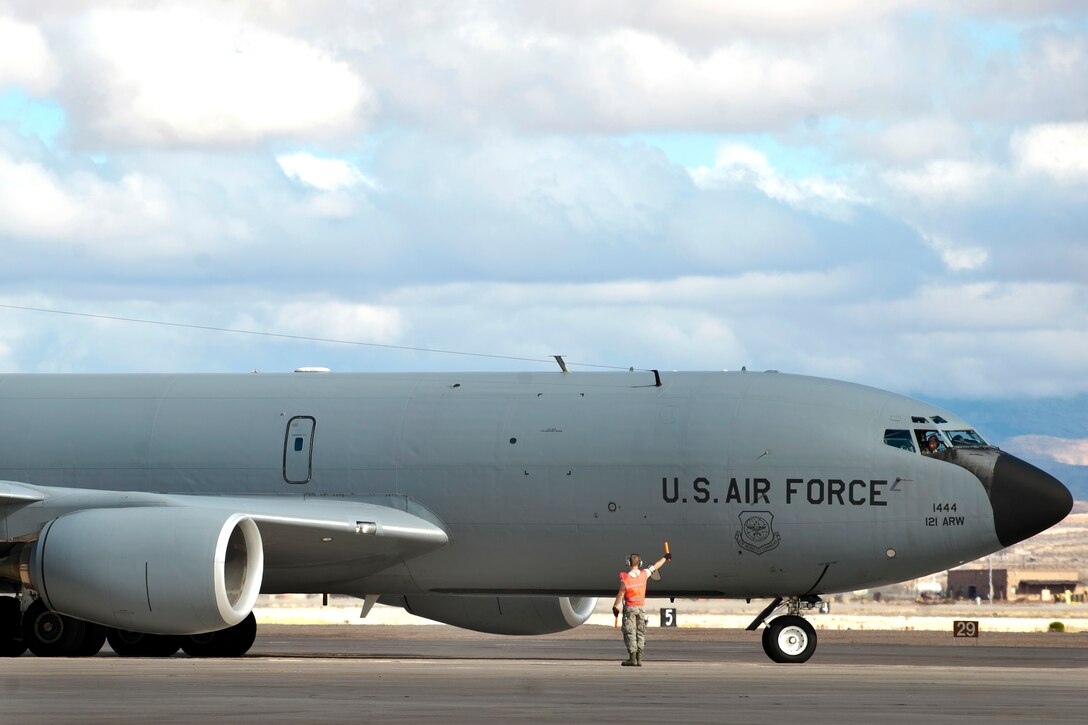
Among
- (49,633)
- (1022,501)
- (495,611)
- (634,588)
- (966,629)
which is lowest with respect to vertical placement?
(49,633)

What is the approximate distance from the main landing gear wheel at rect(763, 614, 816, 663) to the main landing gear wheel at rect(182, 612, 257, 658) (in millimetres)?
9165

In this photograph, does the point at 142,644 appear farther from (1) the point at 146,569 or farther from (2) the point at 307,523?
(1) the point at 146,569

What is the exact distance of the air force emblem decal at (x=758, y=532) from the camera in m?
28.1

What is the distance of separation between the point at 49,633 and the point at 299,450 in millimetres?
5437

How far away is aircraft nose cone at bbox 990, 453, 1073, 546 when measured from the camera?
89.3ft

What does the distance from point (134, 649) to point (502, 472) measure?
7.56 m

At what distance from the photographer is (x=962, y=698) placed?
19.7 metres

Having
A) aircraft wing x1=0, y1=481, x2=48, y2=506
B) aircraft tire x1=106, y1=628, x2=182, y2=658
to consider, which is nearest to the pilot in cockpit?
aircraft tire x1=106, y1=628, x2=182, y2=658

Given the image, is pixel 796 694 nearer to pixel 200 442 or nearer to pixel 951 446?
pixel 951 446

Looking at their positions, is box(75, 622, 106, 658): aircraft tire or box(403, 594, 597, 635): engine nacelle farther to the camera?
box(403, 594, 597, 635): engine nacelle

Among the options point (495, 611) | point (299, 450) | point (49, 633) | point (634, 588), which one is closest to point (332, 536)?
point (299, 450)

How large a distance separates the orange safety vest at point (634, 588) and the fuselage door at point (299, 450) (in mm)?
5980

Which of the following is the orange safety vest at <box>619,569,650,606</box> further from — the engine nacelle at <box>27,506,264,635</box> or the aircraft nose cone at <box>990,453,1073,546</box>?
the engine nacelle at <box>27,506,264,635</box>

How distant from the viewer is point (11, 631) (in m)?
31.9
